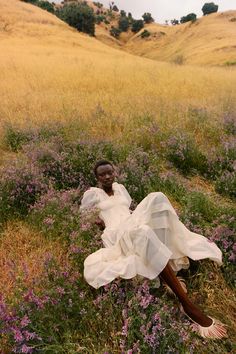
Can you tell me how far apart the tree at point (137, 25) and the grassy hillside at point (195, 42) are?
4.00 meters

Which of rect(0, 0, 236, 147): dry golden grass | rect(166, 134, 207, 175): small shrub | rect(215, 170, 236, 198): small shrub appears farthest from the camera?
rect(0, 0, 236, 147): dry golden grass

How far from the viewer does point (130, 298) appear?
11.5 ft

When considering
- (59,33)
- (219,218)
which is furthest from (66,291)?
(59,33)

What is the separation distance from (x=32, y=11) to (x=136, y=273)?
47531 mm

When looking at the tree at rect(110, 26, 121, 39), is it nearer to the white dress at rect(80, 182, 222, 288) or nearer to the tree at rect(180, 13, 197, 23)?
the tree at rect(180, 13, 197, 23)

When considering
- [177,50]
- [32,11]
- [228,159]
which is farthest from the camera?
[177,50]

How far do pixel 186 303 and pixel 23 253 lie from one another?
6.99 ft

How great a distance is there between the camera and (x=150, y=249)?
135 inches

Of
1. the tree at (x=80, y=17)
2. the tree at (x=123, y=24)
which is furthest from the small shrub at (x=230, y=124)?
the tree at (x=123, y=24)

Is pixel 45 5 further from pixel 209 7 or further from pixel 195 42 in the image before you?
pixel 209 7

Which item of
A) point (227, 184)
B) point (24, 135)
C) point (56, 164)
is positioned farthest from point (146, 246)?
point (24, 135)

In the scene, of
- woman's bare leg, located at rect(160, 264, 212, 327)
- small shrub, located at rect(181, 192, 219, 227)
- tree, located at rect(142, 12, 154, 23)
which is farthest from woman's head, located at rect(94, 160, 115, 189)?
tree, located at rect(142, 12, 154, 23)

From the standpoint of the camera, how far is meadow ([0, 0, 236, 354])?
3197 mm

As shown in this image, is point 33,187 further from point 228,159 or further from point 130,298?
point 228,159
